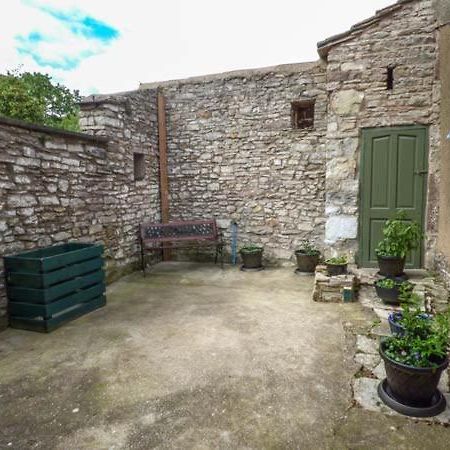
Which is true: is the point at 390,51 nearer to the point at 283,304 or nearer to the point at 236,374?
the point at 283,304

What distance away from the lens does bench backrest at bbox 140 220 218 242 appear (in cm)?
603

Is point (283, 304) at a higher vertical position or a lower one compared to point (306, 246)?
lower

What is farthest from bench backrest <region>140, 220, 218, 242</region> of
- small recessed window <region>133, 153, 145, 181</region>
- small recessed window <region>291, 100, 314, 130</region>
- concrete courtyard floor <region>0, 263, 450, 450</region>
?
small recessed window <region>291, 100, 314, 130</region>

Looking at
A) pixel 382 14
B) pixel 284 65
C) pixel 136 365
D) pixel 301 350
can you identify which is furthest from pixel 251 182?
pixel 136 365

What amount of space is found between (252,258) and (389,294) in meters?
2.51

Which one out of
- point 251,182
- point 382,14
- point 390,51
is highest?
point 382,14

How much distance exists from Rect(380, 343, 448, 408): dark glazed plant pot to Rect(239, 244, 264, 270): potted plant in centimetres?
381

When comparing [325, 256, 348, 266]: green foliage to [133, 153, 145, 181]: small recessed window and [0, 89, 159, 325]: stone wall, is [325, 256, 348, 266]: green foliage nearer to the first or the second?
[0, 89, 159, 325]: stone wall

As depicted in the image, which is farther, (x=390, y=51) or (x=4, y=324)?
(x=390, y=51)

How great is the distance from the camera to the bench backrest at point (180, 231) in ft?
19.8

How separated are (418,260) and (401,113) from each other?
6.55 feet

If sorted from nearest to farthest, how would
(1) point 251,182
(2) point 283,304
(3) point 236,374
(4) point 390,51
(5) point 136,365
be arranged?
(3) point 236,374, (5) point 136,365, (2) point 283,304, (4) point 390,51, (1) point 251,182

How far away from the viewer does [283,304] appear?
4262 mm

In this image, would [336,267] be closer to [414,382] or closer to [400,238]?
[400,238]
